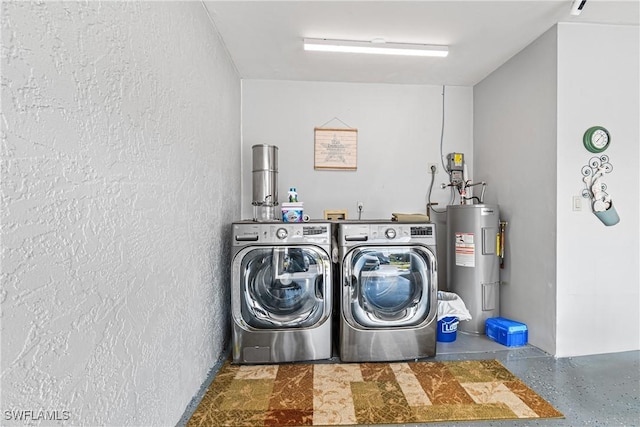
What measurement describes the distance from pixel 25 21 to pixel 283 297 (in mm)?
1908

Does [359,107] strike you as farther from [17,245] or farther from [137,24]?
[17,245]

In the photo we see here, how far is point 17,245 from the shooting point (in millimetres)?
670

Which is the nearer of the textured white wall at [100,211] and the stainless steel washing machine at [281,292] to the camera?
the textured white wall at [100,211]

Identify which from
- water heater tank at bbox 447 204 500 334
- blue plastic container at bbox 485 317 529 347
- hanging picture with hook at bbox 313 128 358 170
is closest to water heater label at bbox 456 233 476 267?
water heater tank at bbox 447 204 500 334

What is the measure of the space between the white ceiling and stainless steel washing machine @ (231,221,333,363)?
1456 mm

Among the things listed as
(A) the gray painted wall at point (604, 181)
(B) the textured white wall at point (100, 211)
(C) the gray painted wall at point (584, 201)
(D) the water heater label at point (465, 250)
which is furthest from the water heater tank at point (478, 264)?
(B) the textured white wall at point (100, 211)

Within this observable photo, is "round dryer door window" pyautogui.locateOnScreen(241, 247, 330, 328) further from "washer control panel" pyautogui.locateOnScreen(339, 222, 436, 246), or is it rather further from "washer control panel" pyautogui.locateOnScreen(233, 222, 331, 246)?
"washer control panel" pyautogui.locateOnScreen(339, 222, 436, 246)

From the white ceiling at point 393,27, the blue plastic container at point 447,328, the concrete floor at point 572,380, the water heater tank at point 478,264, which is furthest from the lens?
the water heater tank at point 478,264

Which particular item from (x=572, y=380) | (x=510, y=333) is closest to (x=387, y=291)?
(x=510, y=333)

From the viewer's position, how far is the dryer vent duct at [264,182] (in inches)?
105

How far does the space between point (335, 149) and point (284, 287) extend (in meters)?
1.60

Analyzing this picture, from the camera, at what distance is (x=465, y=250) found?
8.74 feet

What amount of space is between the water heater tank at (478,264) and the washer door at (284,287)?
136 centimetres

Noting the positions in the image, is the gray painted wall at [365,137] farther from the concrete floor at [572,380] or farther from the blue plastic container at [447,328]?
the concrete floor at [572,380]
